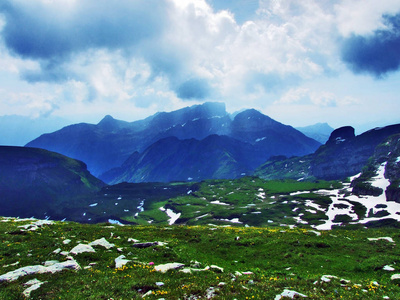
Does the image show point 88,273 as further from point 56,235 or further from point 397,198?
point 397,198

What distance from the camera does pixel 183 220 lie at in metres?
198

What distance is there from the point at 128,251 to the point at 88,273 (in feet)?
23.7

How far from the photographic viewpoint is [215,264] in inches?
1009

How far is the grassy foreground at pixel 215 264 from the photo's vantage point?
52.2ft

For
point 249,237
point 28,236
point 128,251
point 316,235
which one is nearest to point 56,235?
point 28,236

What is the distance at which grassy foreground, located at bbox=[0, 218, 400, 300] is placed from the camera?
52.2 feet

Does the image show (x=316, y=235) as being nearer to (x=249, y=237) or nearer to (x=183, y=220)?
(x=249, y=237)

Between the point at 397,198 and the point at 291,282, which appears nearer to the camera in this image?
the point at 291,282

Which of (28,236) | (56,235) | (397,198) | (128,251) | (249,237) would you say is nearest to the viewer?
(128,251)

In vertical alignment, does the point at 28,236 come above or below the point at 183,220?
above

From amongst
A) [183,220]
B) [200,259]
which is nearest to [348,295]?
[200,259]

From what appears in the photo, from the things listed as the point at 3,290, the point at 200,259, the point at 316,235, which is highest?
the point at 3,290

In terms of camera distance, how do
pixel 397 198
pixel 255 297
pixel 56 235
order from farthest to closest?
pixel 397 198 < pixel 56 235 < pixel 255 297

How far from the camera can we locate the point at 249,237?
37094 millimetres
